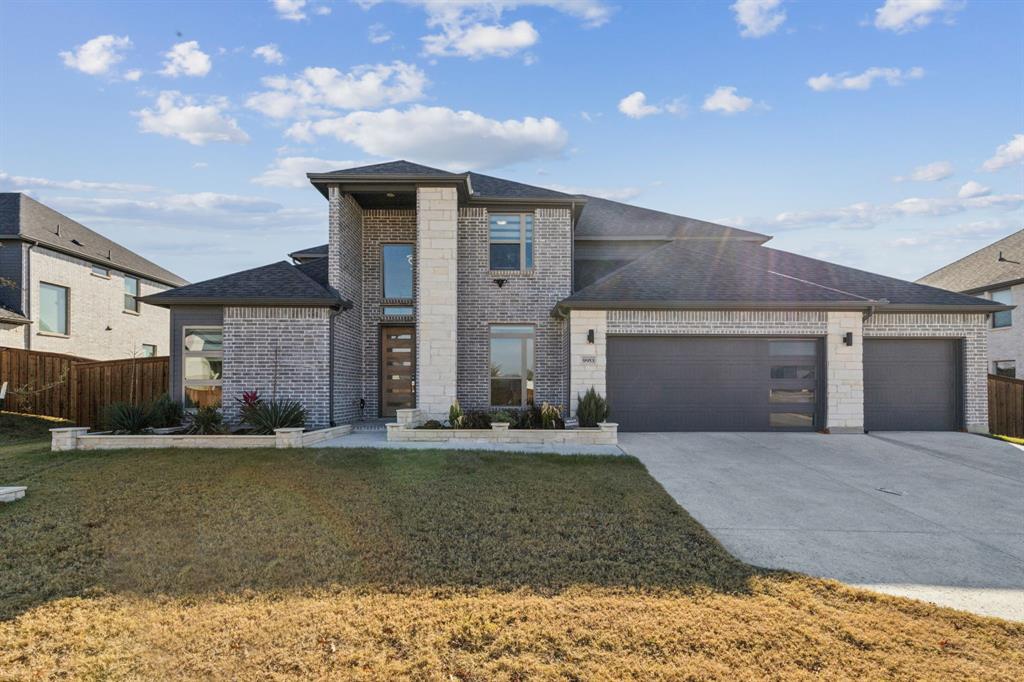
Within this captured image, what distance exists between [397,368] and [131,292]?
1416cm

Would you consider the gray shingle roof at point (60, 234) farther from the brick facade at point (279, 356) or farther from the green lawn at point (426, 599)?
the green lawn at point (426, 599)

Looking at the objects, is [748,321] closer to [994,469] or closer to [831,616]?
[994,469]

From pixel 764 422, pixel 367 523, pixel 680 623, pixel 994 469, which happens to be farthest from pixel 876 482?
pixel 367 523

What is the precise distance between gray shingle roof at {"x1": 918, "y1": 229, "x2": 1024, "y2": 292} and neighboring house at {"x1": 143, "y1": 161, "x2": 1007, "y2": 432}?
10.7 metres

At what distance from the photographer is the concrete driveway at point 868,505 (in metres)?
4.14

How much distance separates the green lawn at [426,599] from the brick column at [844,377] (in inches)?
289

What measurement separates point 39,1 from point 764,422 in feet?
51.8

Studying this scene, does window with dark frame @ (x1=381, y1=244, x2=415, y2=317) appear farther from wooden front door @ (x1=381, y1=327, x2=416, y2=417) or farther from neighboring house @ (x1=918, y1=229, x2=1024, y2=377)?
neighboring house @ (x1=918, y1=229, x2=1024, y2=377)

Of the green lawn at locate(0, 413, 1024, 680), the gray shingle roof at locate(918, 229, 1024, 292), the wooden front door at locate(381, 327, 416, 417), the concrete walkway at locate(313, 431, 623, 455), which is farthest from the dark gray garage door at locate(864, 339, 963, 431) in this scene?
the wooden front door at locate(381, 327, 416, 417)

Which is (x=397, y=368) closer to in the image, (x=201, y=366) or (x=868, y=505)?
(x=201, y=366)

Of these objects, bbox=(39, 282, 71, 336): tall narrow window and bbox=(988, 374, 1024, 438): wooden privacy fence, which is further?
bbox=(39, 282, 71, 336): tall narrow window

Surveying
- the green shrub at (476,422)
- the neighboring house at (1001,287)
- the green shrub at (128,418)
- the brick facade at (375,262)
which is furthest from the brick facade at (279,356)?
the neighboring house at (1001,287)

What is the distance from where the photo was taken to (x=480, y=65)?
12.6 m

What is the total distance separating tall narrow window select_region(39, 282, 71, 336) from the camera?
16109mm
